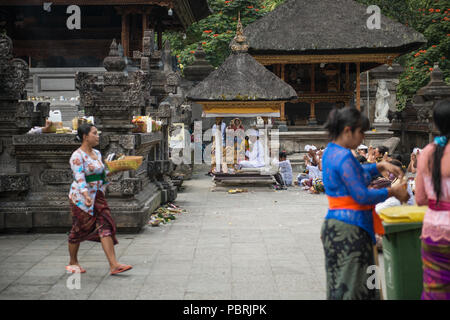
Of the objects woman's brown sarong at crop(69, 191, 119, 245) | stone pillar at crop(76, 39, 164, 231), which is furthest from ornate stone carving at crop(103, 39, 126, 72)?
woman's brown sarong at crop(69, 191, 119, 245)

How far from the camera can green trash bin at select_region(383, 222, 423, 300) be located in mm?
4504

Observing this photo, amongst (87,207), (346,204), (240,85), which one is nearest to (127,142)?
(87,207)

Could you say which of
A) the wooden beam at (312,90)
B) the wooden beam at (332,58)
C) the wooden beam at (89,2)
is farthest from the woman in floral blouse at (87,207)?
the wooden beam at (312,90)

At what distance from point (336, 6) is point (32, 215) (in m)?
17.6

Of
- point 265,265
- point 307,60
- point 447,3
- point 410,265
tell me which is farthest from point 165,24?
point 410,265

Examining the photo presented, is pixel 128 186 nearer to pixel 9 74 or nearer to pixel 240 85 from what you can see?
pixel 9 74

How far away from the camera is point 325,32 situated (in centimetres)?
2180

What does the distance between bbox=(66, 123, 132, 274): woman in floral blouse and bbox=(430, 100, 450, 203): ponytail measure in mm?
3869

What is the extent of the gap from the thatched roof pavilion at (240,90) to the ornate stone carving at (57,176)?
654 cm

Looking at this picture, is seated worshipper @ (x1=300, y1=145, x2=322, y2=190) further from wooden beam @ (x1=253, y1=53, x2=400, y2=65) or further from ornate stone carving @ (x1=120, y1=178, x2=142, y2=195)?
ornate stone carving @ (x1=120, y1=178, x2=142, y2=195)

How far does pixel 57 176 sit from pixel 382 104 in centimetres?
1675

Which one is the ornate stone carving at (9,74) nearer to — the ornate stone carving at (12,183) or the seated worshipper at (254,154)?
the ornate stone carving at (12,183)

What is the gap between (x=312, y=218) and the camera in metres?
10.5

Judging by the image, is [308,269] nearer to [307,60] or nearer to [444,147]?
[444,147]
